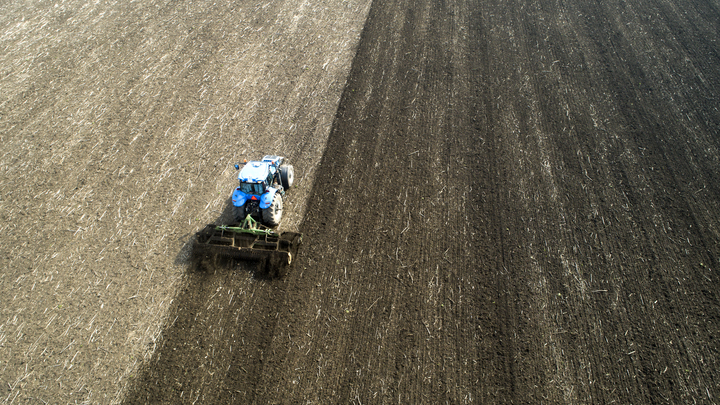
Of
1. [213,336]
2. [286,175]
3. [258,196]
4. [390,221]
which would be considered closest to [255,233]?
[258,196]

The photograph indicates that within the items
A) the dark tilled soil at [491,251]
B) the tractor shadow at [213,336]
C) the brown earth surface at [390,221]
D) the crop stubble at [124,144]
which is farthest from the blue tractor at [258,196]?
the tractor shadow at [213,336]

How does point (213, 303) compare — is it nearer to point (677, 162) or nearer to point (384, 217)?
point (384, 217)

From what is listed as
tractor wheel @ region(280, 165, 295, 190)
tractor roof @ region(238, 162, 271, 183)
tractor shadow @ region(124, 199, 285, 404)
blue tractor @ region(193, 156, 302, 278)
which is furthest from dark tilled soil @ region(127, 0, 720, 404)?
tractor roof @ region(238, 162, 271, 183)

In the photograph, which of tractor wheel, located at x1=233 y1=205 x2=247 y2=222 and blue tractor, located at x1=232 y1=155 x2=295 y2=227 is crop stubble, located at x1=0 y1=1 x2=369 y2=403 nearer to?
blue tractor, located at x1=232 y1=155 x2=295 y2=227

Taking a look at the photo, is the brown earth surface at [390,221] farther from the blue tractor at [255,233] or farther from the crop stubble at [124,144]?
the blue tractor at [255,233]

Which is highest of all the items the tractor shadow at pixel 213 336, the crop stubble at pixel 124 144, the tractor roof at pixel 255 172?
the tractor roof at pixel 255 172

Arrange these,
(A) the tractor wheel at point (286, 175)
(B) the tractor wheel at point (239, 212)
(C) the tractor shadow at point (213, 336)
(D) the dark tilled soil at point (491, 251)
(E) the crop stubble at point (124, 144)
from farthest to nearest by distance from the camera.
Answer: (A) the tractor wheel at point (286, 175), (B) the tractor wheel at point (239, 212), (E) the crop stubble at point (124, 144), (D) the dark tilled soil at point (491, 251), (C) the tractor shadow at point (213, 336)

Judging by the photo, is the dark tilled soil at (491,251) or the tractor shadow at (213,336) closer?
the tractor shadow at (213,336)
